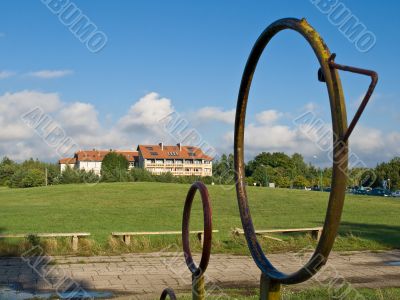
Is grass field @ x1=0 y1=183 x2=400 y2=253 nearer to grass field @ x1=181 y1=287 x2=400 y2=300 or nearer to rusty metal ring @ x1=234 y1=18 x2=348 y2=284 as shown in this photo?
grass field @ x1=181 y1=287 x2=400 y2=300

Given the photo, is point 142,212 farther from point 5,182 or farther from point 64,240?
point 5,182

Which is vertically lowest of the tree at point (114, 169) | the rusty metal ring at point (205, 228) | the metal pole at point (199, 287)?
the metal pole at point (199, 287)

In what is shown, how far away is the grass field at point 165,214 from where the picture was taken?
17922mm

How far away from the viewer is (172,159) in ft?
354

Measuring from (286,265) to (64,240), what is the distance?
5.65 m

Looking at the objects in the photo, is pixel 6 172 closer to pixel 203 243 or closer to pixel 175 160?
pixel 175 160

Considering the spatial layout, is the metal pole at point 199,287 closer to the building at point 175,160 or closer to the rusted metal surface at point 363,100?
the rusted metal surface at point 363,100

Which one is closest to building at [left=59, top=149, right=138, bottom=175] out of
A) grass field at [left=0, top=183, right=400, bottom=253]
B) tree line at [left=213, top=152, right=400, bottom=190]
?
tree line at [left=213, top=152, right=400, bottom=190]

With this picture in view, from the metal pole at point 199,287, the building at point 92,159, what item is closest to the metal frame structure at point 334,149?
the metal pole at point 199,287

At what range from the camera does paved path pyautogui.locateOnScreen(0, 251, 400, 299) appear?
376 inches

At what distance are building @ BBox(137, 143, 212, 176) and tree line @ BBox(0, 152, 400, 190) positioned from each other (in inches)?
502

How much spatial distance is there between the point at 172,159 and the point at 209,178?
27.2 m

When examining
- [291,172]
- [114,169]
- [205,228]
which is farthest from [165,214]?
[291,172]

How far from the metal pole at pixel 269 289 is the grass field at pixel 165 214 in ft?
35.2
